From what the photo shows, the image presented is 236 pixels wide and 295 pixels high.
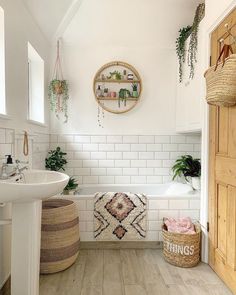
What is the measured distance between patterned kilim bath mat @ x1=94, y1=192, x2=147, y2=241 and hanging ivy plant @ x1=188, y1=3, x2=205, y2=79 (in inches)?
62.2

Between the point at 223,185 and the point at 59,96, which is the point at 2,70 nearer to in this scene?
the point at 59,96

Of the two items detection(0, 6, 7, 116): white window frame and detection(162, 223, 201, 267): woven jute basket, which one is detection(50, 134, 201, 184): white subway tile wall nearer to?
detection(162, 223, 201, 267): woven jute basket

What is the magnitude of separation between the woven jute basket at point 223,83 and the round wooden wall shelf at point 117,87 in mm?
1588

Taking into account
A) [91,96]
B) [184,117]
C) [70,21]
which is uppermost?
[70,21]

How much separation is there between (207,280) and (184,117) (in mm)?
1750

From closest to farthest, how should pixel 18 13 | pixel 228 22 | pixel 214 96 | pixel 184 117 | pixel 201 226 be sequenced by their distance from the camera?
pixel 214 96, pixel 228 22, pixel 18 13, pixel 201 226, pixel 184 117

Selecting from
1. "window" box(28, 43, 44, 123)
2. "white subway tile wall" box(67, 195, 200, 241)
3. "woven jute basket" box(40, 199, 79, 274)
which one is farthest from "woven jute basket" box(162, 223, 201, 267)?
"window" box(28, 43, 44, 123)

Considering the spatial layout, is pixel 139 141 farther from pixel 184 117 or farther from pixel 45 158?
pixel 45 158

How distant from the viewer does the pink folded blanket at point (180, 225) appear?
2458 millimetres

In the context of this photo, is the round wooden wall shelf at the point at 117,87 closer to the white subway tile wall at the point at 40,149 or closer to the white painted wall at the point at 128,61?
the white painted wall at the point at 128,61

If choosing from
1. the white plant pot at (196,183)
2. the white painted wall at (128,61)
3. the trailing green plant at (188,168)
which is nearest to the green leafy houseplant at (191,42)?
the white painted wall at (128,61)

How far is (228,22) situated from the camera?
2031 millimetres

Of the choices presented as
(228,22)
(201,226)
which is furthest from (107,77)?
(201,226)

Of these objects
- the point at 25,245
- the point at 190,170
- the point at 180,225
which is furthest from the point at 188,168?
the point at 25,245
